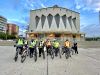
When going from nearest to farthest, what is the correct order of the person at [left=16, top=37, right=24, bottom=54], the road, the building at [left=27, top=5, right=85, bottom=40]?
the road → the person at [left=16, top=37, right=24, bottom=54] → the building at [left=27, top=5, right=85, bottom=40]

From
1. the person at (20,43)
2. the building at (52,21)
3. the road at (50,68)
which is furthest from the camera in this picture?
the building at (52,21)

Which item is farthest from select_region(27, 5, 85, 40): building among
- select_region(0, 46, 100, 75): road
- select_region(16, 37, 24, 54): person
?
select_region(0, 46, 100, 75): road

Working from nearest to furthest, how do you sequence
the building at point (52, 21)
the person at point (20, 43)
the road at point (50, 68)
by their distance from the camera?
the road at point (50, 68) → the person at point (20, 43) → the building at point (52, 21)

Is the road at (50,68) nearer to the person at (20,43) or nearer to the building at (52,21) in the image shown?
the person at (20,43)

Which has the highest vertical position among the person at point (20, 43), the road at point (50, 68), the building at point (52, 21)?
the building at point (52, 21)

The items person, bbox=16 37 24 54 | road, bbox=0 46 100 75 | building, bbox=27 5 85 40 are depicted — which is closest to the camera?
road, bbox=0 46 100 75

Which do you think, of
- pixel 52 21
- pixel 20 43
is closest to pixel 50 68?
pixel 20 43

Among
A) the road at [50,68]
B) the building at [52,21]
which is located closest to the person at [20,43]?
the road at [50,68]

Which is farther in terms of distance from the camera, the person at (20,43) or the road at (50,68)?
the person at (20,43)

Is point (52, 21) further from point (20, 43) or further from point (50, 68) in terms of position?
point (50, 68)

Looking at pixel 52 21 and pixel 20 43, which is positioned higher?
pixel 52 21

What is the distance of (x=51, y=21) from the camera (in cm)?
8988

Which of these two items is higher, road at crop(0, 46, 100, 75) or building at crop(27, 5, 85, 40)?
building at crop(27, 5, 85, 40)

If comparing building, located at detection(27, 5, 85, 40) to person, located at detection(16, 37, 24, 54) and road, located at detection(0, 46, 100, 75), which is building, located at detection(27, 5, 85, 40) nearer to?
person, located at detection(16, 37, 24, 54)
